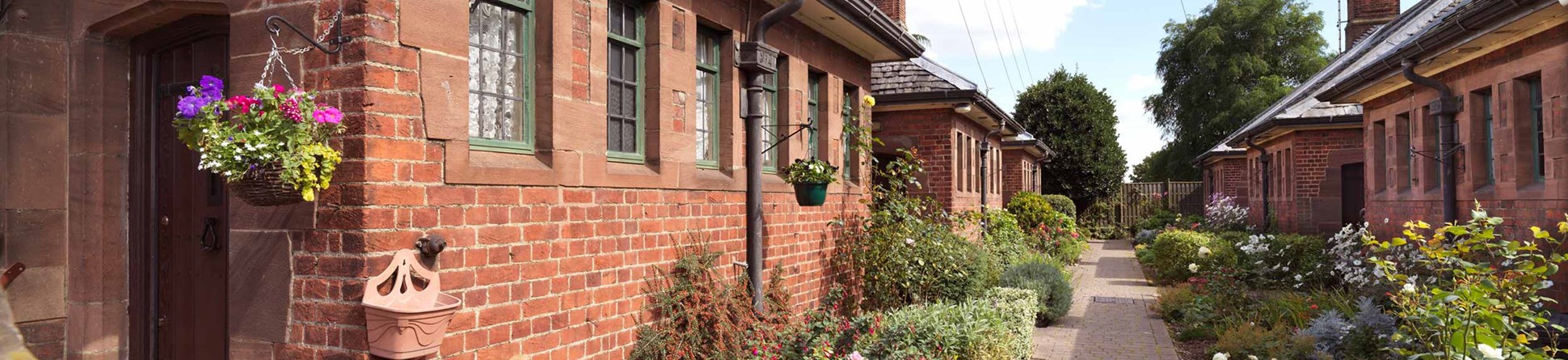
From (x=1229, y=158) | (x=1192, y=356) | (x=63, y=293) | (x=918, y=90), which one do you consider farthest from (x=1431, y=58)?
(x=1229, y=158)

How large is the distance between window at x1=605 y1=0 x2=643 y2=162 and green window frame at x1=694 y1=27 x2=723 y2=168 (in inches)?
34.8

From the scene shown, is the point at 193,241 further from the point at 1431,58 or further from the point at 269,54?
the point at 1431,58

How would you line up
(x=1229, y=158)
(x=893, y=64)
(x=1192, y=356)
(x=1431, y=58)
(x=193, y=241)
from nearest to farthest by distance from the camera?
(x=193, y=241) < (x=1192, y=356) < (x=1431, y=58) < (x=893, y=64) < (x=1229, y=158)

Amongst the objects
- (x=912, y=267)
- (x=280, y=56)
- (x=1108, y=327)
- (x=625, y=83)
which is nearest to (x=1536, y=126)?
(x=1108, y=327)

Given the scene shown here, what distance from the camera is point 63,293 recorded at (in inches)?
183

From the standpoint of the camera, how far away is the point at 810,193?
784 centimetres

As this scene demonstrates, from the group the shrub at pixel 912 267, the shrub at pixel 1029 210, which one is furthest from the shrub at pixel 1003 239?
the shrub at pixel 1029 210

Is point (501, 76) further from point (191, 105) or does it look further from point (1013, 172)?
point (1013, 172)

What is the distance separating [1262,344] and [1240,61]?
1353 inches

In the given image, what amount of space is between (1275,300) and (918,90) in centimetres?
531

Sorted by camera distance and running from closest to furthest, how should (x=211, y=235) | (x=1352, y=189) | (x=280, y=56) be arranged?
1. (x=280, y=56)
2. (x=211, y=235)
3. (x=1352, y=189)

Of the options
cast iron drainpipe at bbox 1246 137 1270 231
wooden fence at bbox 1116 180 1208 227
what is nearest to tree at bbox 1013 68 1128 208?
wooden fence at bbox 1116 180 1208 227

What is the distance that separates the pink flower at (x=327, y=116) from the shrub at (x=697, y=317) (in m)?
2.67

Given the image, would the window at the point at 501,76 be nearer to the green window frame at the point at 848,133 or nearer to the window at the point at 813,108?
the window at the point at 813,108
